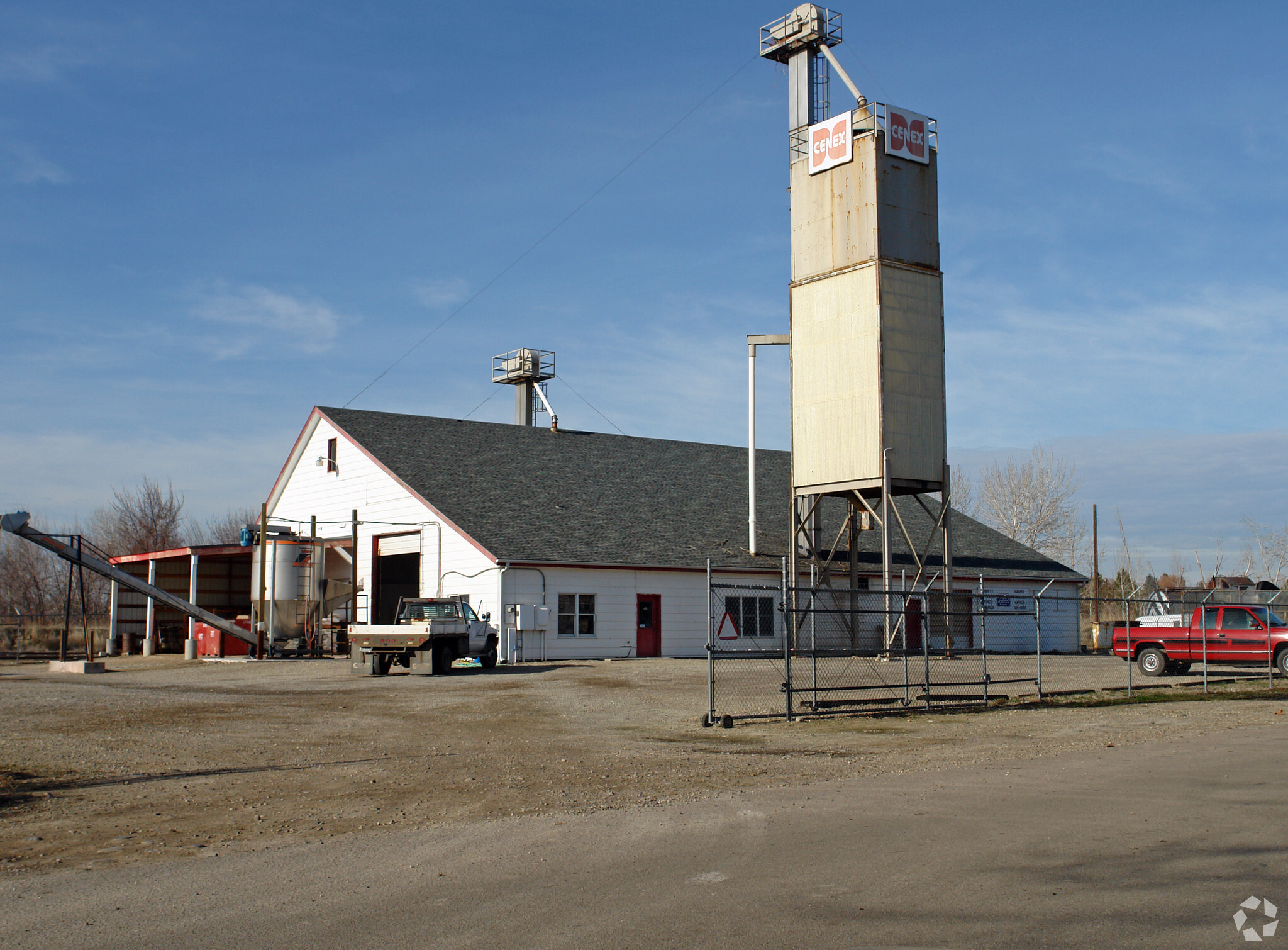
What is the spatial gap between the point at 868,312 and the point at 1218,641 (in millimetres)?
12130

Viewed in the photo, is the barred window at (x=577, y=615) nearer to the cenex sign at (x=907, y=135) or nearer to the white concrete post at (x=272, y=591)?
the white concrete post at (x=272, y=591)

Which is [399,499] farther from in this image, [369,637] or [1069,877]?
[1069,877]

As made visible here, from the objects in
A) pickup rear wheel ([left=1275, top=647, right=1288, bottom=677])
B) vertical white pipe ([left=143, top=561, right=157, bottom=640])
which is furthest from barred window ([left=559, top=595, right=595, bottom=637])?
pickup rear wheel ([left=1275, top=647, right=1288, bottom=677])

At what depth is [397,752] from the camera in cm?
1391

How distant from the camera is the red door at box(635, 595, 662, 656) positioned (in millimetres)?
35500

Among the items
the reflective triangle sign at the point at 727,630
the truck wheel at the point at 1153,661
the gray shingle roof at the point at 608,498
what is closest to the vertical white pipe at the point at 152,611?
the gray shingle roof at the point at 608,498

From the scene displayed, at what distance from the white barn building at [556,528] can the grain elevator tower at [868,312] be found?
516cm

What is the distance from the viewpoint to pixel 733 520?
41281mm

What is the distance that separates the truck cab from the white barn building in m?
4.21

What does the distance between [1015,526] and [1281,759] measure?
60904mm

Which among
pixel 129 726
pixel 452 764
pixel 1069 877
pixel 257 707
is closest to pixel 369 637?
pixel 257 707

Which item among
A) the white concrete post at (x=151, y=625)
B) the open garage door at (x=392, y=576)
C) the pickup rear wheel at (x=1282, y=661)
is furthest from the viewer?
the white concrete post at (x=151, y=625)

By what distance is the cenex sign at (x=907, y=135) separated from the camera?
3189 cm

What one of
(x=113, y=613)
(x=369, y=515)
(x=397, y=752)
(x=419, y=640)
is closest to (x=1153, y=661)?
(x=419, y=640)
